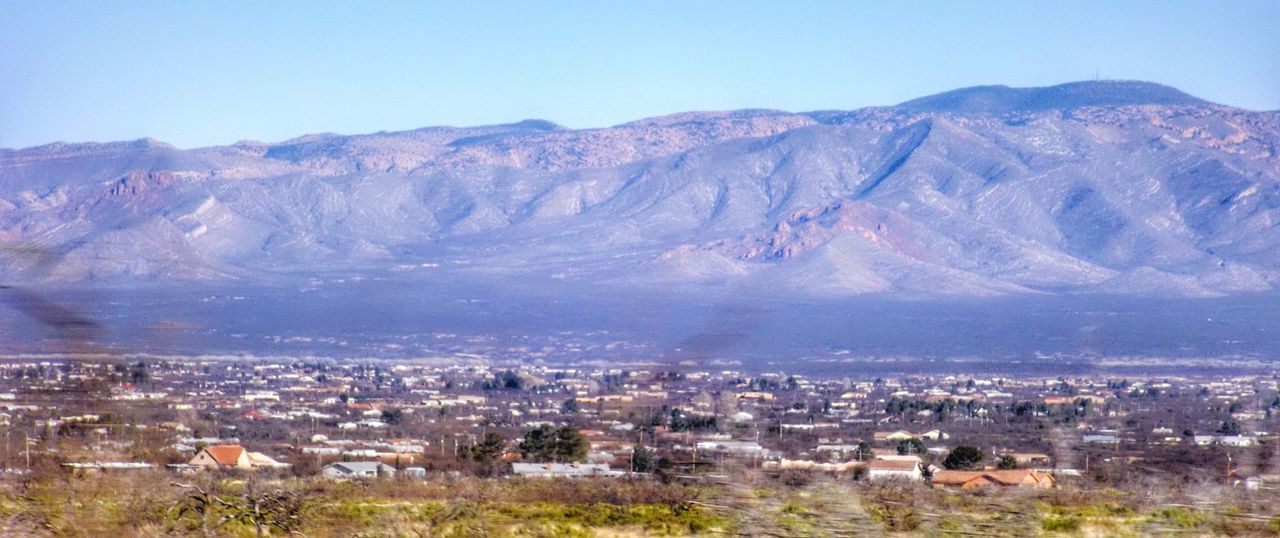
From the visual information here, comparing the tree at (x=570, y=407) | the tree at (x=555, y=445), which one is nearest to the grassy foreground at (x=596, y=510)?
the tree at (x=555, y=445)

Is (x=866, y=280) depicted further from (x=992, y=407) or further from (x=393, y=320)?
(x=992, y=407)

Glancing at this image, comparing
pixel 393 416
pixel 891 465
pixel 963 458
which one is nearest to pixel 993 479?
pixel 891 465

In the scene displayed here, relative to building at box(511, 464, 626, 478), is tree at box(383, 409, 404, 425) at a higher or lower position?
higher

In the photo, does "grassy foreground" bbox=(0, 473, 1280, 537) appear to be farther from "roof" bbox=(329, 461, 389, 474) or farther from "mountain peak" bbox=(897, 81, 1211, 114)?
"mountain peak" bbox=(897, 81, 1211, 114)

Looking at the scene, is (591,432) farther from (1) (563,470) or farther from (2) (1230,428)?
(2) (1230,428)

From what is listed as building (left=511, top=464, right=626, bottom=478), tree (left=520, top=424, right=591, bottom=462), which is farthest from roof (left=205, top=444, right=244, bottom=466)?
tree (left=520, top=424, right=591, bottom=462)

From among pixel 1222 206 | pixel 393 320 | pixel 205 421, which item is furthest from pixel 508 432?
pixel 1222 206
